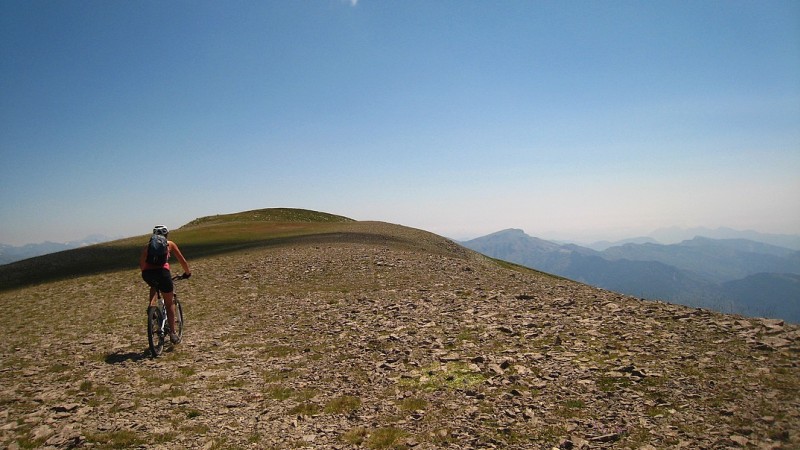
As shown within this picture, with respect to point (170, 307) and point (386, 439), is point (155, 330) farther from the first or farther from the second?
point (386, 439)

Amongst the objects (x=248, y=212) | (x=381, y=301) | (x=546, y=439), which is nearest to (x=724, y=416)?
(x=546, y=439)

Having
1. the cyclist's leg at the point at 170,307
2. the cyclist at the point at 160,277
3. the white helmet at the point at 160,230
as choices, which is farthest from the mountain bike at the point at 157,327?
the white helmet at the point at 160,230

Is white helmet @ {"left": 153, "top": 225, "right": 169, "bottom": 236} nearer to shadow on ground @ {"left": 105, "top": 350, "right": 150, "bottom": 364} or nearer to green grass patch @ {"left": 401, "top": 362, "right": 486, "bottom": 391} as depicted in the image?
shadow on ground @ {"left": 105, "top": 350, "right": 150, "bottom": 364}

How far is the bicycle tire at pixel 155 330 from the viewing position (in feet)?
47.1

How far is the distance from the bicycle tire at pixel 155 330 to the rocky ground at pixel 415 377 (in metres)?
0.45

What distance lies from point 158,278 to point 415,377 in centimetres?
1036

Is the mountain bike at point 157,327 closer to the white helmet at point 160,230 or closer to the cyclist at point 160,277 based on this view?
the cyclist at point 160,277

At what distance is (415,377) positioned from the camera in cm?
1236

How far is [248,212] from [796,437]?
110283 millimetres

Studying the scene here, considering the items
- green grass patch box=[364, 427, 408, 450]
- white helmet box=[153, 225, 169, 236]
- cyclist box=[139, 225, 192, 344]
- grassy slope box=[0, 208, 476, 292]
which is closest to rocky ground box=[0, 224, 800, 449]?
green grass patch box=[364, 427, 408, 450]

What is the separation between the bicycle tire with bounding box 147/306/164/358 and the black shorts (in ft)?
2.63

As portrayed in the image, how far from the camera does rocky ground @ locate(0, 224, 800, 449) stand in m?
8.89

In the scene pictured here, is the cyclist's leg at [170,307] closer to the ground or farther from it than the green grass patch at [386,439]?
farther from it

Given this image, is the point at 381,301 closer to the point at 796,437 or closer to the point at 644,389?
the point at 644,389
